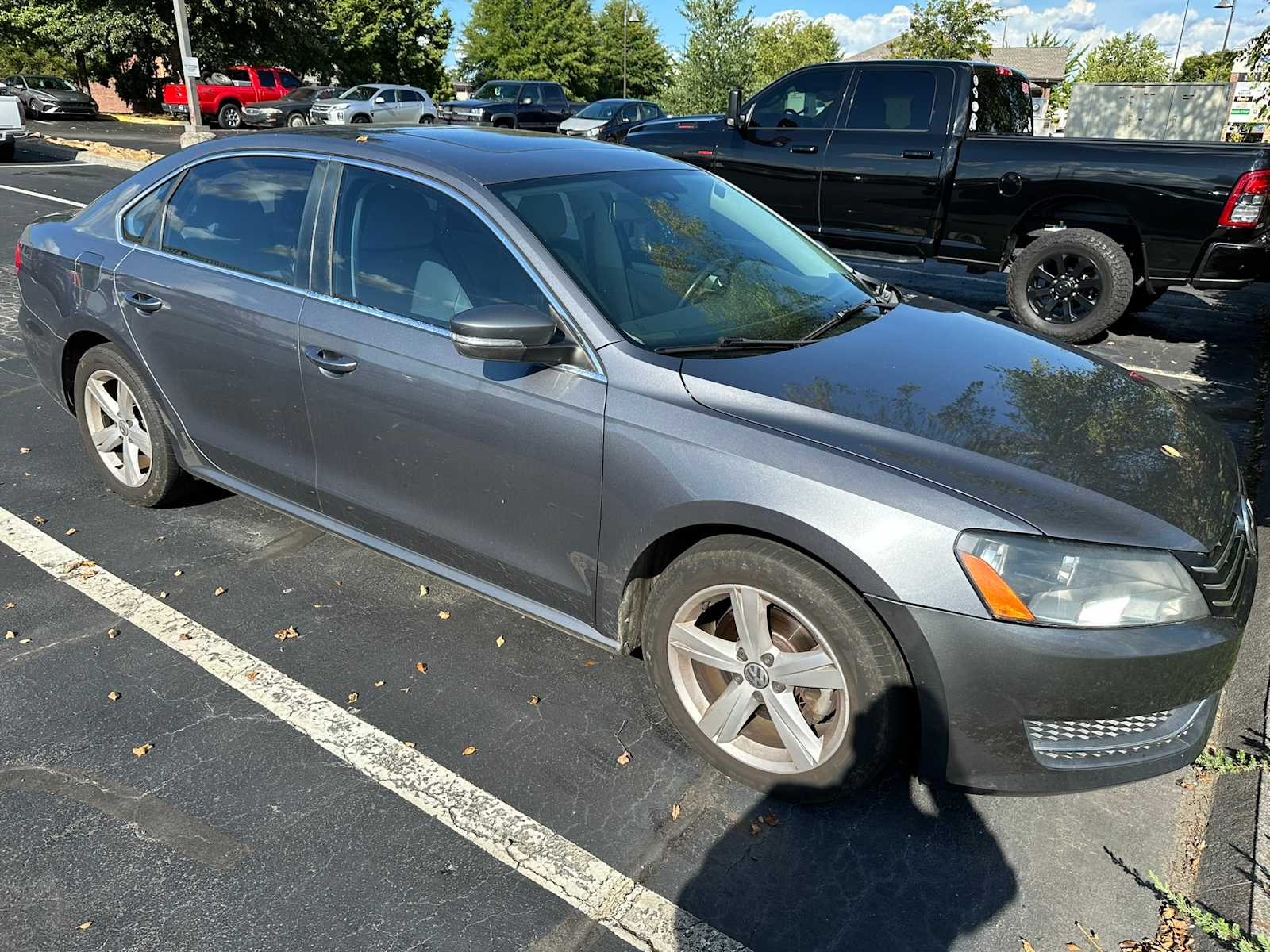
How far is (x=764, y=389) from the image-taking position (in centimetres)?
263

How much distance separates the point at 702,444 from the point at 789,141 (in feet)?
23.3

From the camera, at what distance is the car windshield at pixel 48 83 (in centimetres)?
3303

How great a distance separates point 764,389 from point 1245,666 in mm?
1955

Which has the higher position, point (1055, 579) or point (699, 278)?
point (699, 278)

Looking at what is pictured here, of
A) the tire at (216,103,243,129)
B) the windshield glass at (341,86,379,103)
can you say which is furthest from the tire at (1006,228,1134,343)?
the tire at (216,103,243,129)

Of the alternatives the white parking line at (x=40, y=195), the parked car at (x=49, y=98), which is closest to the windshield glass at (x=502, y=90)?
the parked car at (x=49, y=98)

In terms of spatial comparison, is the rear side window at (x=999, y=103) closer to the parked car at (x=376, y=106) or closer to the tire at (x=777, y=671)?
the tire at (x=777, y=671)

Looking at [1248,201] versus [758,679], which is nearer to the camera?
[758,679]

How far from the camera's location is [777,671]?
2.57 meters

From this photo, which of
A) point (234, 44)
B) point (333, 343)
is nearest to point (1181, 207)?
point (333, 343)

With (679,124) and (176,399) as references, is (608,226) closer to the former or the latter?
(176,399)

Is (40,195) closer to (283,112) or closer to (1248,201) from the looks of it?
(1248,201)

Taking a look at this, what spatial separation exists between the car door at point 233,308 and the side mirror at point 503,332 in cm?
99

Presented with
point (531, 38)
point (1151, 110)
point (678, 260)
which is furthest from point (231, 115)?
point (678, 260)
